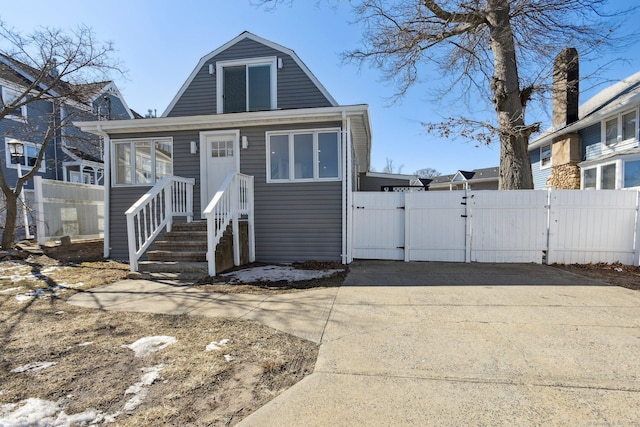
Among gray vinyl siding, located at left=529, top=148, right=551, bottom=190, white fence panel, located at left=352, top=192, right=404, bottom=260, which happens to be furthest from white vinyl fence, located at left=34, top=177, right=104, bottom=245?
gray vinyl siding, located at left=529, top=148, right=551, bottom=190

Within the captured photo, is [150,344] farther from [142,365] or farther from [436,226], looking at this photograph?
[436,226]

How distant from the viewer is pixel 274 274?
5.70 m

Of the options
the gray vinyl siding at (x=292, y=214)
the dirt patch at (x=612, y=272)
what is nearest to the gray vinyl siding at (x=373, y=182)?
the gray vinyl siding at (x=292, y=214)

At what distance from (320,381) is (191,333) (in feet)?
5.05

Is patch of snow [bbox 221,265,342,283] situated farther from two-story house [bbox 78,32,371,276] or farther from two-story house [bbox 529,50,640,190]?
two-story house [bbox 529,50,640,190]

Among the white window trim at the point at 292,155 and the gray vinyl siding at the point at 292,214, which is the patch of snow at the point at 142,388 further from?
the white window trim at the point at 292,155

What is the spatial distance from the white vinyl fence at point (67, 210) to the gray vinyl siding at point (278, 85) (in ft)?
16.2

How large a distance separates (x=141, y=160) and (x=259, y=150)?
331cm

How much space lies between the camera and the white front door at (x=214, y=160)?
743 centimetres

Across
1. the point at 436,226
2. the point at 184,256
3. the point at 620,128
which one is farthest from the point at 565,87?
the point at 184,256

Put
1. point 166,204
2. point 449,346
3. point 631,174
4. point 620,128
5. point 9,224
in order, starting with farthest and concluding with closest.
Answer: point 620,128, point 631,174, point 9,224, point 166,204, point 449,346

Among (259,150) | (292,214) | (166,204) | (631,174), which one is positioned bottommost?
(292,214)

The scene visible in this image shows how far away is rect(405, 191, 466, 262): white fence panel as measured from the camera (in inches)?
265

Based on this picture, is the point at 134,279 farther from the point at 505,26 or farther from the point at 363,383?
the point at 505,26
